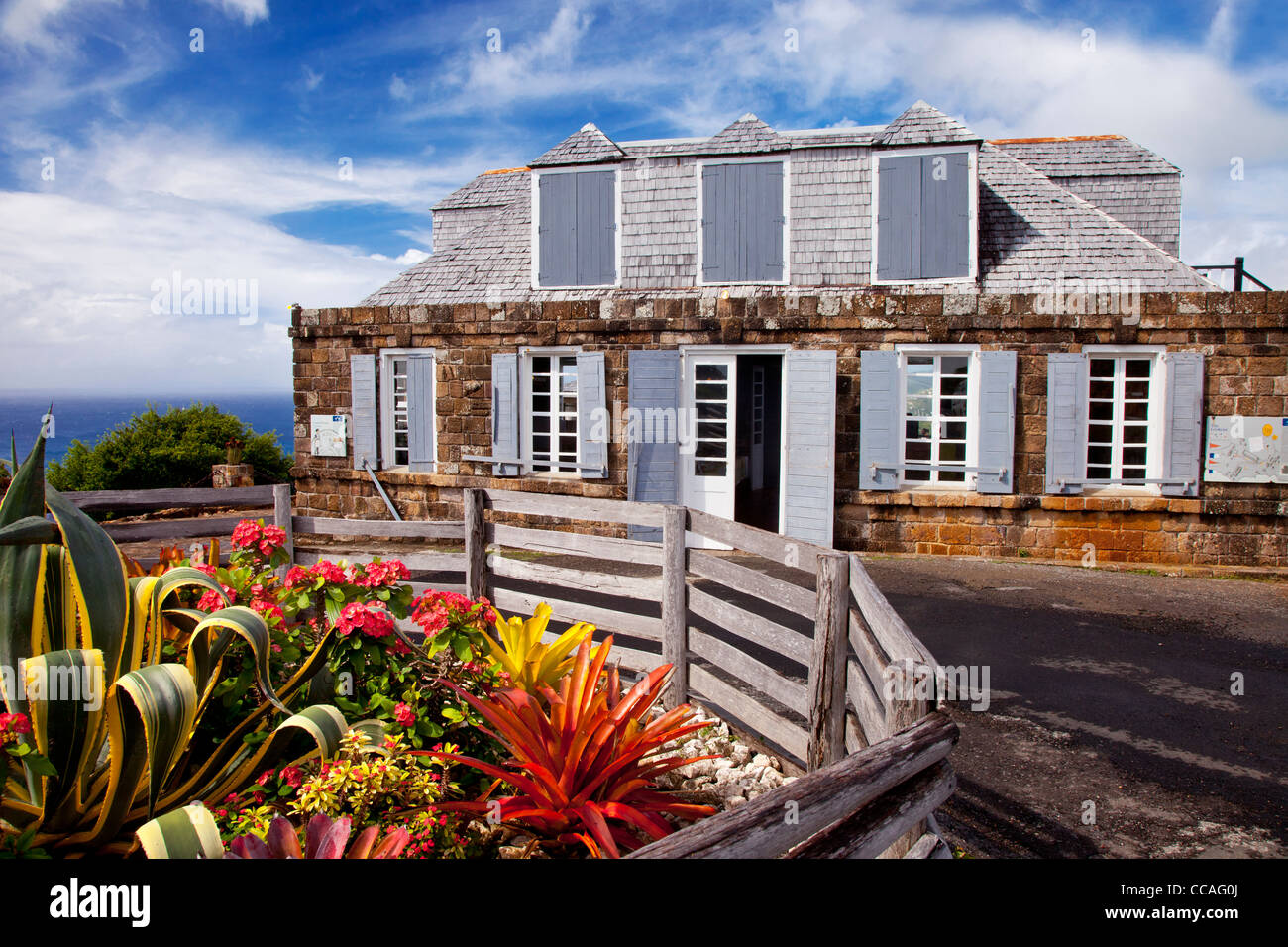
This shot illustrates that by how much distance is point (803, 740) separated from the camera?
4254 mm

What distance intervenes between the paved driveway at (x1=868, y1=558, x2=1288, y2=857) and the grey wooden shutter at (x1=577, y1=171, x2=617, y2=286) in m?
6.64

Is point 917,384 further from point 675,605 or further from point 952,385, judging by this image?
point 675,605

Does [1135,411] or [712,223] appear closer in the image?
[1135,411]

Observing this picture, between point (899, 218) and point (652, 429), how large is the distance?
4.77m

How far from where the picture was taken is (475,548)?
244 inches

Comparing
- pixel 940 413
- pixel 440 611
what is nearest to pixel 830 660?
pixel 440 611

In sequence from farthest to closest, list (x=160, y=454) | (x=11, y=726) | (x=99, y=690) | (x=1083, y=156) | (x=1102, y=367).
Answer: (x=1083, y=156)
(x=160, y=454)
(x=1102, y=367)
(x=99, y=690)
(x=11, y=726)

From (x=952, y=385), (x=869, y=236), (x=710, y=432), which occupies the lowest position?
(x=710, y=432)

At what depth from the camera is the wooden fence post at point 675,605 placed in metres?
5.24

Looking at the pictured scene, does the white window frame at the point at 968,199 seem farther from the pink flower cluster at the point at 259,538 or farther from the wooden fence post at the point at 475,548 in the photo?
the pink flower cluster at the point at 259,538

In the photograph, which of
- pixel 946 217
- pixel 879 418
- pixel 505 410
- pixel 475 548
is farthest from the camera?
pixel 946 217

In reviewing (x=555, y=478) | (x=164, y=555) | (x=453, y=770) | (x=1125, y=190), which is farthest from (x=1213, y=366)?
(x=164, y=555)
